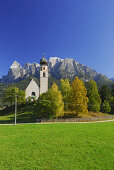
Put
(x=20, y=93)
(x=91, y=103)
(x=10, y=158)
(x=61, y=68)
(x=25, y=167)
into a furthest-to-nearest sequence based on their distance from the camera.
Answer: (x=61, y=68) → (x=20, y=93) → (x=91, y=103) → (x=10, y=158) → (x=25, y=167)

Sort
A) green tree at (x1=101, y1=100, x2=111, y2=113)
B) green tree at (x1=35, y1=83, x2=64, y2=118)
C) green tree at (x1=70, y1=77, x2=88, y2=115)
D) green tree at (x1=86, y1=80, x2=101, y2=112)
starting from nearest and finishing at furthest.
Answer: green tree at (x1=35, y1=83, x2=64, y2=118) → green tree at (x1=70, y1=77, x2=88, y2=115) → green tree at (x1=86, y1=80, x2=101, y2=112) → green tree at (x1=101, y1=100, x2=111, y2=113)

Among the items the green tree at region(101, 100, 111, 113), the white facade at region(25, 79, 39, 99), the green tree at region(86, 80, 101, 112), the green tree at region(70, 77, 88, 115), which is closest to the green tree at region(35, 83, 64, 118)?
the green tree at region(70, 77, 88, 115)

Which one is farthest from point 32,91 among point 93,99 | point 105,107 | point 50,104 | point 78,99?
point 105,107

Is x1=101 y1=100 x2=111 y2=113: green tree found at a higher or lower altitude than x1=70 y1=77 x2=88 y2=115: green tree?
lower

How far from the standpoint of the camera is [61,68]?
605 feet

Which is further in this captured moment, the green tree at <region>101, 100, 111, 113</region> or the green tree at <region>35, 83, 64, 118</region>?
the green tree at <region>101, 100, 111, 113</region>

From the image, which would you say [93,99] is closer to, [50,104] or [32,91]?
[50,104]

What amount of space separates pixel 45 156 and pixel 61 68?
598 ft

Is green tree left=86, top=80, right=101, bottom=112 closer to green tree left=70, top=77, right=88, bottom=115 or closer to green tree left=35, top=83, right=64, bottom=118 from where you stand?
green tree left=70, top=77, right=88, bottom=115

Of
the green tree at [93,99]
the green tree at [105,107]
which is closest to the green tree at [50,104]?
the green tree at [93,99]

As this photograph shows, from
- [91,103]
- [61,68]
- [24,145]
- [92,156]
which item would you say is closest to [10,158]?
[24,145]

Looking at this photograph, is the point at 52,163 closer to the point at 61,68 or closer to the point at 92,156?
the point at 92,156

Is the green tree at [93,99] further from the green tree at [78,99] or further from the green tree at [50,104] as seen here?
the green tree at [50,104]

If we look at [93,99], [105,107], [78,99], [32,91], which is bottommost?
[105,107]
